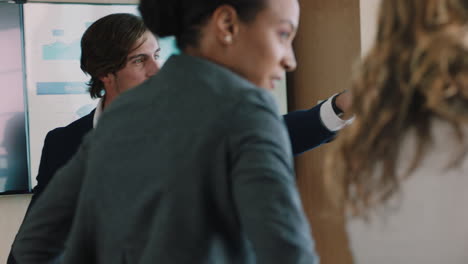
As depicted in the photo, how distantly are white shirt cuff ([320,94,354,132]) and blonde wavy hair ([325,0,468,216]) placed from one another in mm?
655

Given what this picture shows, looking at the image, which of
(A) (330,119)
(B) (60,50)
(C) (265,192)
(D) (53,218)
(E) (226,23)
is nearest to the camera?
(C) (265,192)

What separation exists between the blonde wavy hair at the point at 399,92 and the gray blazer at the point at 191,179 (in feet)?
0.29

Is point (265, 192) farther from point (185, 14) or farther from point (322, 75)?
point (322, 75)

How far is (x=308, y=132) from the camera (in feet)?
5.06

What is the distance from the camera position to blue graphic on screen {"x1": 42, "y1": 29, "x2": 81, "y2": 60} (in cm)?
350

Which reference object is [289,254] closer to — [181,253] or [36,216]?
[181,253]

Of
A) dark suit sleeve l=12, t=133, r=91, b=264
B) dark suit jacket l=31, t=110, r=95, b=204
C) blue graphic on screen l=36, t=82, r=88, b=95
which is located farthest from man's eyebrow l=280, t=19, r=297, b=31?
blue graphic on screen l=36, t=82, r=88, b=95

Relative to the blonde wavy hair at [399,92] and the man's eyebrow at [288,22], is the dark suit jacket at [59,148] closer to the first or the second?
the man's eyebrow at [288,22]

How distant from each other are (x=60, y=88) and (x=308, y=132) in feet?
7.56

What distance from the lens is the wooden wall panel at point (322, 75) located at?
123 inches

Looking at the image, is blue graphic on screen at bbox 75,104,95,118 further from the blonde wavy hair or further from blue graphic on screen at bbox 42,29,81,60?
the blonde wavy hair

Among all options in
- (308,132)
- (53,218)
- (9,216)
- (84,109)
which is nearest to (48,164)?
(308,132)

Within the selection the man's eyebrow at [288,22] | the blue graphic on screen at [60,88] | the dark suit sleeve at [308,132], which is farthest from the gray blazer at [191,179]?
the blue graphic on screen at [60,88]

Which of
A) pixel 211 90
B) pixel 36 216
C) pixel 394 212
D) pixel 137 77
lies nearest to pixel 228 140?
pixel 211 90
